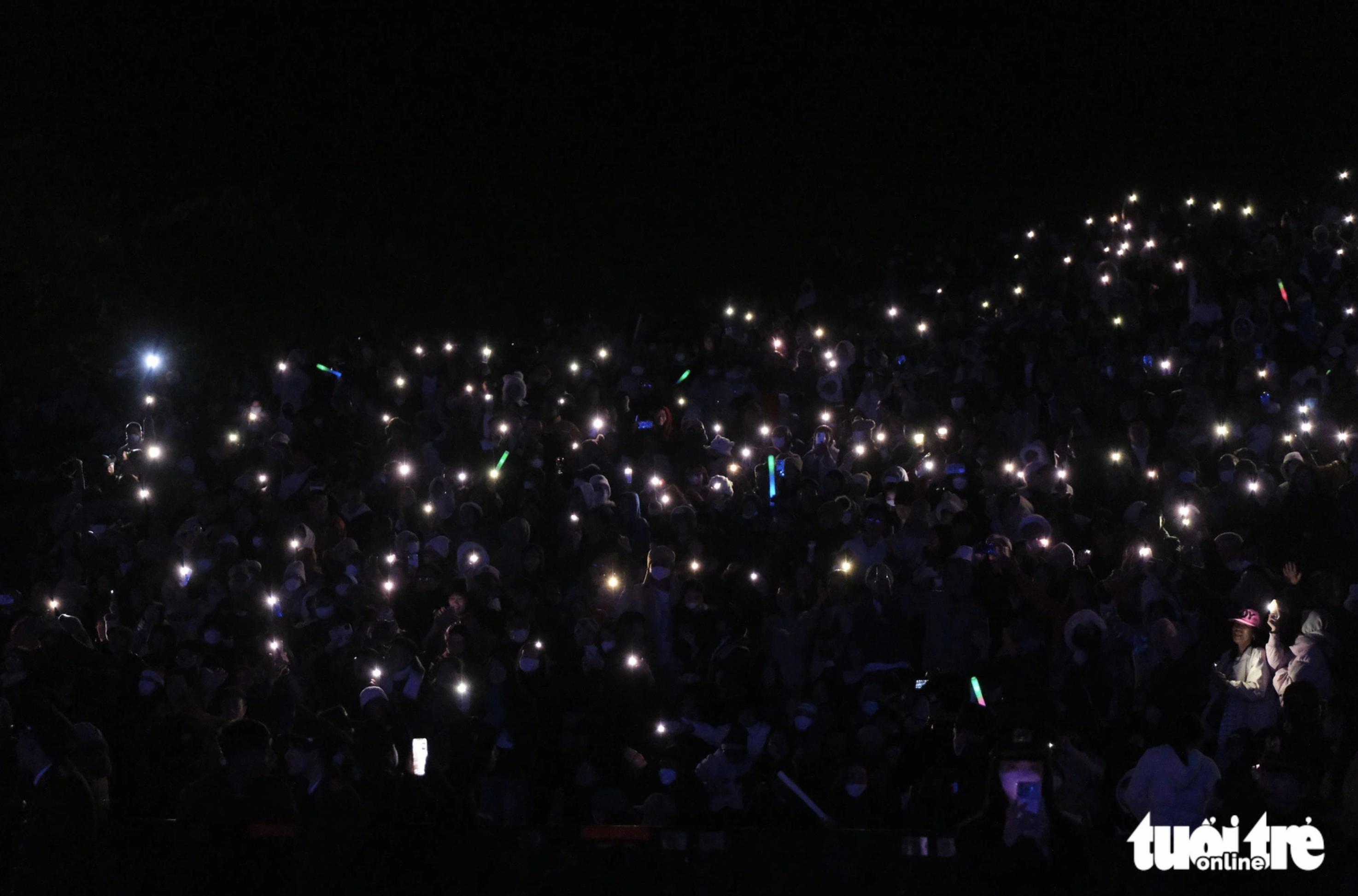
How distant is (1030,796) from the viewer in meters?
Answer: 5.67

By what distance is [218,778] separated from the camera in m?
6.32

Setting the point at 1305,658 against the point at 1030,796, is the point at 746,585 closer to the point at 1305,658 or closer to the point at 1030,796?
the point at 1305,658

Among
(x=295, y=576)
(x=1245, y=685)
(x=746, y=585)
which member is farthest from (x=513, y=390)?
(x=1245, y=685)

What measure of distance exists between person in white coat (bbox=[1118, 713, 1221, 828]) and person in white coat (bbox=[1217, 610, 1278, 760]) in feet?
1.28

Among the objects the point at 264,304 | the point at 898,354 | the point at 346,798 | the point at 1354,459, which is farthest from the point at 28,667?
the point at 264,304

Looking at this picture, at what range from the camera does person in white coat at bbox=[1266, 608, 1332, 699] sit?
280 inches

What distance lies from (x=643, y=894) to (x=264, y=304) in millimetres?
21527

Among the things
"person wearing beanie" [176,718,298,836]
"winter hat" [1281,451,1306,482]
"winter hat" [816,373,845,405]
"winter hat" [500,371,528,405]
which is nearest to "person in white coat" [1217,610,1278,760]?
"winter hat" [1281,451,1306,482]

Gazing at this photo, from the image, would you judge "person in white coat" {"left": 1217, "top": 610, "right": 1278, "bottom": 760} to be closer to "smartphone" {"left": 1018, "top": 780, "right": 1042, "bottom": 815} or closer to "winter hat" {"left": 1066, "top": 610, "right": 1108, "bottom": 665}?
"winter hat" {"left": 1066, "top": 610, "right": 1108, "bottom": 665}

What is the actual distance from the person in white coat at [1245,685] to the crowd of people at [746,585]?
2 centimetres

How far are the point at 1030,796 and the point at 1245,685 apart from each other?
1.95 m

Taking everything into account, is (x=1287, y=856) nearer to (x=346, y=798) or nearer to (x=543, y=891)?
(x=543, y=891)

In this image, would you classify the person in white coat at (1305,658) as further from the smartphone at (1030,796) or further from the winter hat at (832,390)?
the winter hat at (832,390)

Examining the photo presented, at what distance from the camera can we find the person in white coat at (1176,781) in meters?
5.98
